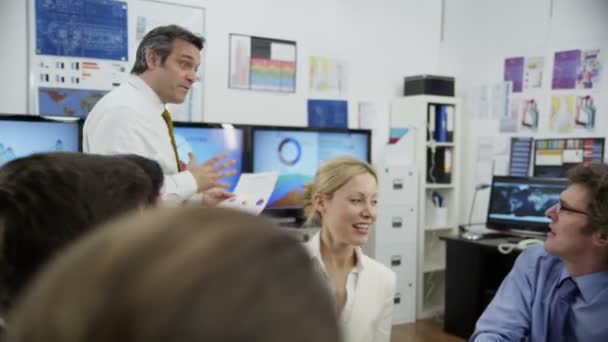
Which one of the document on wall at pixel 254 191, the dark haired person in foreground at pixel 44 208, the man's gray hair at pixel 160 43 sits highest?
the man's gray hair at pixel 160 43

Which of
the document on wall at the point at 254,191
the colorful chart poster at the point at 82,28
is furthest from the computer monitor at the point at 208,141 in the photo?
the document on wall at the point at 254,191

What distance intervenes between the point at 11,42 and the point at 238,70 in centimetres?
148

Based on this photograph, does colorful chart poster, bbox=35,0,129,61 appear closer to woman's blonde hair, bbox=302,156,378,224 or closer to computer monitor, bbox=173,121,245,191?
computer monitor, bbox=173,121,245,191

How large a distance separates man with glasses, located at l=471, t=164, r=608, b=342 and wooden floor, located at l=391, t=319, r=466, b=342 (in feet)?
8.46

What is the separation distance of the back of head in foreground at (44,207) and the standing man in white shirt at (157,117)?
1.17 metres

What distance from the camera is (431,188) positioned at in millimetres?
5039

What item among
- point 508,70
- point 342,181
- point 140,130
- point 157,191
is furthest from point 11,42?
point 508,70

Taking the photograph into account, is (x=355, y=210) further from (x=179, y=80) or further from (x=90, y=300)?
(x=90, y=300)

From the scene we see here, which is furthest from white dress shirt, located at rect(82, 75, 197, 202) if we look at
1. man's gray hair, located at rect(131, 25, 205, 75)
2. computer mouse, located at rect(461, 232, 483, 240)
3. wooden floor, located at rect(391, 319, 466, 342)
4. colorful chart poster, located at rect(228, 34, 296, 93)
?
wooden floor, located at rect(391, 319, 466, 342)

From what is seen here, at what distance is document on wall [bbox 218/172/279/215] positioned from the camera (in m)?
2.19

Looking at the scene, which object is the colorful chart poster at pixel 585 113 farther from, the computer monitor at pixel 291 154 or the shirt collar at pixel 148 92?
the shirt collar at pixel 148 92

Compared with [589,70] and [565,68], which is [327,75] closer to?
[565,68]

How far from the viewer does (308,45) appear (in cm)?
464

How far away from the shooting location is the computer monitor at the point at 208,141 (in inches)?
150
